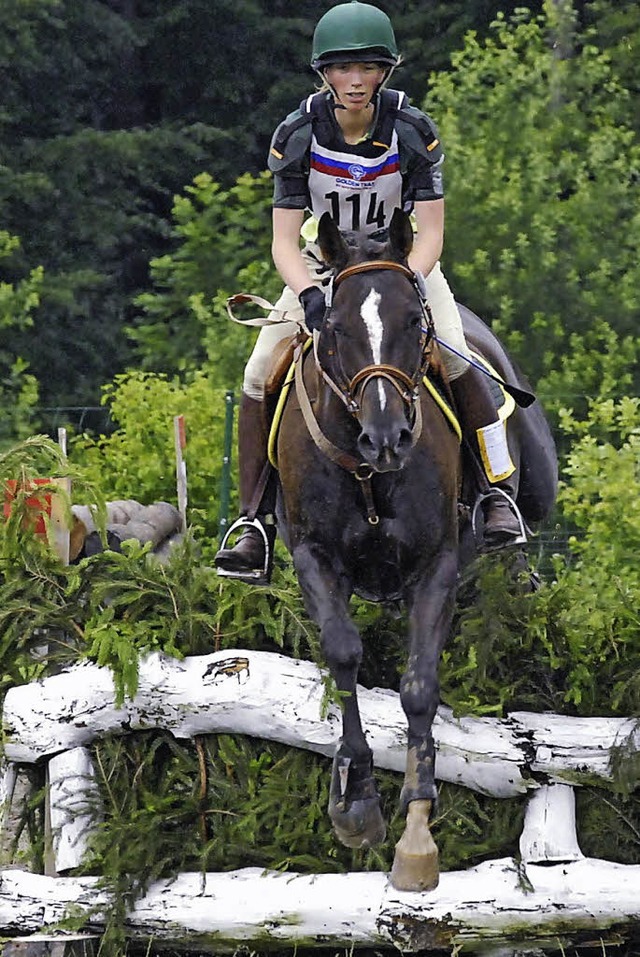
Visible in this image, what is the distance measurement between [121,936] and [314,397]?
6.69 ft

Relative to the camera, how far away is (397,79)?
23281 mm

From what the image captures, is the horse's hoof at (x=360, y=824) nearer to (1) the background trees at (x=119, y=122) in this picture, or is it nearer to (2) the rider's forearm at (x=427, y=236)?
(2) the rider's forearm at (x=427, y=236)

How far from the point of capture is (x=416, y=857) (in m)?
5.74

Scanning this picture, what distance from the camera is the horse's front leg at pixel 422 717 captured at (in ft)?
18.9

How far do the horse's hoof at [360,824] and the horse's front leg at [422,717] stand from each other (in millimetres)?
92

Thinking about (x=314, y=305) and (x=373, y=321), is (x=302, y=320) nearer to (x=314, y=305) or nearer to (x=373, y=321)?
(x=314, y=305)

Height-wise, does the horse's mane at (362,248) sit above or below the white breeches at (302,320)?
above

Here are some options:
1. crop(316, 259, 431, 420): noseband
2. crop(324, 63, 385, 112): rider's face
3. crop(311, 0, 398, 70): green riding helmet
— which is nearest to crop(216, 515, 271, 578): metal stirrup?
crop(316, 259, 431, 420): noseband

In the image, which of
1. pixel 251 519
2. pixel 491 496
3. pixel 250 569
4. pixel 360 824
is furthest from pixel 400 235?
pixel 360 824

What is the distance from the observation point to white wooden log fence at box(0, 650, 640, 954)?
20.6 ft

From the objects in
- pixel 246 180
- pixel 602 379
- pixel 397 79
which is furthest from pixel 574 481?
pixel 397 79

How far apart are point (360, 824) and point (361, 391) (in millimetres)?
1437

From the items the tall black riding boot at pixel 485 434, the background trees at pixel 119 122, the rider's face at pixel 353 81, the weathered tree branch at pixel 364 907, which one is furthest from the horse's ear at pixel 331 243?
the background trees at pixel 119 122

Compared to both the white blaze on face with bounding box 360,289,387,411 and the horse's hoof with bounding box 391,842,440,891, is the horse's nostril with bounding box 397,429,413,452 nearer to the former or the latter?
the white blaze on face with bounding box 360,289,387,411
